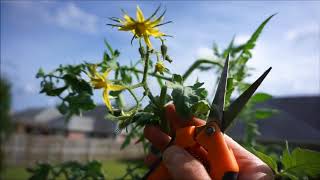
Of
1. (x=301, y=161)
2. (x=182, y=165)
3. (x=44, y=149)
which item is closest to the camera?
(x=182, y=165)

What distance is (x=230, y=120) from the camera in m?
0.97

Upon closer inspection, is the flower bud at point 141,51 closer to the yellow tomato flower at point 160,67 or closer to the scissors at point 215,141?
the yellow tomato flower at point 160,67

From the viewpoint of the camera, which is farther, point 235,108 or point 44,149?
point 44,149

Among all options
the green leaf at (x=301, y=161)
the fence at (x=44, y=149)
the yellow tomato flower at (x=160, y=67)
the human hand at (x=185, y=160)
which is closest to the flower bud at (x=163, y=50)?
the yellow tomato flower at (x=160, y=67)

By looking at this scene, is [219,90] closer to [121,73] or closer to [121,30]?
[121,30]

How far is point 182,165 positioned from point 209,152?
0.09 meters

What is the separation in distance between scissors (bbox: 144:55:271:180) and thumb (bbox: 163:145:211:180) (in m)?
0.04

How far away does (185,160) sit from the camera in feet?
2.83

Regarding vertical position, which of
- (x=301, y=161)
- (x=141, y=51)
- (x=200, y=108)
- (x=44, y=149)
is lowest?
(x=44, y=149)

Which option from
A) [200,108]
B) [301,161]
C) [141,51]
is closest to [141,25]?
[141,51]

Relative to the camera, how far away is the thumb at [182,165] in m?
0.83

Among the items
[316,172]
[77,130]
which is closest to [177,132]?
[316,172]

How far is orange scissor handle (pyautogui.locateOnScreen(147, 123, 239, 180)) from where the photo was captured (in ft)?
2.85

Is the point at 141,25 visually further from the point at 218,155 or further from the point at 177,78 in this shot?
the point at 218,155
